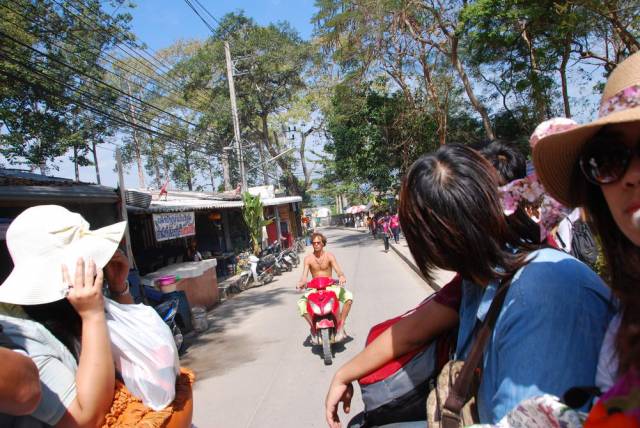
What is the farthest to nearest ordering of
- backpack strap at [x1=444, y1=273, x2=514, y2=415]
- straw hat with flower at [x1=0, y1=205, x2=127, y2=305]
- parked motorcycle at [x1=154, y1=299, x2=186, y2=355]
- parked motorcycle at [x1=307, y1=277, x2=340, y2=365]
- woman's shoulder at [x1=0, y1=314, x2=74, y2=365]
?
parked motorcycle at [x1=154, y1=299, x2=186, y2=355]
parked motorcycle at [x1=307, y1=277, x2=340, y2=365]
straw hat with flower at [x1=0, y1=205, x2=127, y2=305]
woman's shoulder at [x1=0, y1=314, x2=74, y2=365]
backpack strap at [x1=444, y1=273, x2=514, y2=415]

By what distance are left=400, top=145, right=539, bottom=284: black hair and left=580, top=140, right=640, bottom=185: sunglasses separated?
0.30 m

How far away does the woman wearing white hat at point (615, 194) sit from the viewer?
0.65 meters

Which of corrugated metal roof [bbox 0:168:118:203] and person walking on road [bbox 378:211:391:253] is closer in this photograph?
corrugated metal roof [bbox 0:168:118:203]

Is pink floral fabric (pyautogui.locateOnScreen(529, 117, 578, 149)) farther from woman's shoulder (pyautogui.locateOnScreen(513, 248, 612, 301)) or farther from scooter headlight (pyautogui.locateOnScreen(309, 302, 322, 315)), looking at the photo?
scooter headlight (pyautogui.locateOnScreen(309, 302, 322, 315))

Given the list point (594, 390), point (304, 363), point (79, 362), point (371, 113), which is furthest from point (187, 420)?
point (371, 113)

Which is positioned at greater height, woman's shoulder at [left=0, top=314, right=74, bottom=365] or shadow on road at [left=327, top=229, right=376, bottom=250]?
woman's shoulder at [left=0, top=314, right=74, bottom=365]

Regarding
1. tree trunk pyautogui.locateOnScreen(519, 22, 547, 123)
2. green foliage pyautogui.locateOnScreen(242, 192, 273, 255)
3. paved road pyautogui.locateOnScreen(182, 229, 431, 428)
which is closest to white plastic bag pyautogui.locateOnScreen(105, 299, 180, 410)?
paved road pyautogui.locateOnScreen(182, 229, 431, 428)

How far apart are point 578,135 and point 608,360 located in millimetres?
389

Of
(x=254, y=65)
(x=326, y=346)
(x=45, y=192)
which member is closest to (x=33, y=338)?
(x=326, y=346)

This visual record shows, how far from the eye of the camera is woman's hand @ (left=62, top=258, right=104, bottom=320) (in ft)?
4.17

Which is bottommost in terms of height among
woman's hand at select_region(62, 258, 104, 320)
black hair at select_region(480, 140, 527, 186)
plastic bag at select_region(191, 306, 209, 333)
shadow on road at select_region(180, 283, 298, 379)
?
shadow on road at select_region(180, 283, 298, 379)

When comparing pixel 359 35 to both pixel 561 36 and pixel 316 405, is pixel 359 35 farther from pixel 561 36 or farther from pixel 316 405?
pixel 316 405

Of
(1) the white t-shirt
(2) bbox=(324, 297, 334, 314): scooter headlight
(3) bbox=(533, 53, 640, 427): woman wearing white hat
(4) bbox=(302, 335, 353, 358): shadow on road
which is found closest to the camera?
(3) bbox=(533, 53, 640, 427): woman wearing white hat

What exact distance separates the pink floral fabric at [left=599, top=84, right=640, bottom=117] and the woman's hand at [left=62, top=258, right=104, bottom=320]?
1.30 m
